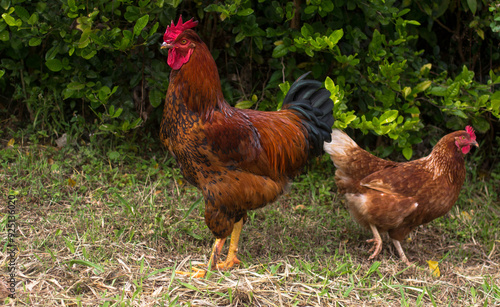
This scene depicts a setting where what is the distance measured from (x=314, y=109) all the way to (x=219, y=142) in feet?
3.36

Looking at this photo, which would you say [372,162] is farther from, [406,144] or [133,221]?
[133,221]

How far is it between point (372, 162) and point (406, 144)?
2.23ft

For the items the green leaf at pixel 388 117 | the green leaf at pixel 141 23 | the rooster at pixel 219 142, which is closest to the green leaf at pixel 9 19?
the green leaf at pixel 141 23

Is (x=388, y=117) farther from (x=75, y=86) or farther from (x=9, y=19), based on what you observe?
(x=9, y=19)

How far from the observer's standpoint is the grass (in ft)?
10.2

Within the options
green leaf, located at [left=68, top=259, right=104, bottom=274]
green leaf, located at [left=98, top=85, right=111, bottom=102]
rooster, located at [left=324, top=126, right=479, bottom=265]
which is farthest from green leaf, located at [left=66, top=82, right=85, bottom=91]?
rooster, located at [left=324, top=126, right=479, bottom=265]

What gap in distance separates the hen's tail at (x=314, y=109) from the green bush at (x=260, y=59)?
0.15 m

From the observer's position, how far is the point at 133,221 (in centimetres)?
405

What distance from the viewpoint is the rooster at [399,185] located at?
12.6 ft

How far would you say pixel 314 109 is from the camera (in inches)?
155

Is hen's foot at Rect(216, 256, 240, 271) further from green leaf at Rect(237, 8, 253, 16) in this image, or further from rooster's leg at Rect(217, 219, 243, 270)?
green leaf at Rect(237, 8, 253, 16)

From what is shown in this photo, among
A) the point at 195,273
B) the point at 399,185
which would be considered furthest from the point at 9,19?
the point at 399,185

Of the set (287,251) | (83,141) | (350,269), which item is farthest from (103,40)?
(350,269)

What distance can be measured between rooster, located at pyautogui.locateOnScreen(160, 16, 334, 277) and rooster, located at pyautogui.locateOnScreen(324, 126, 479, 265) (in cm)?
52
